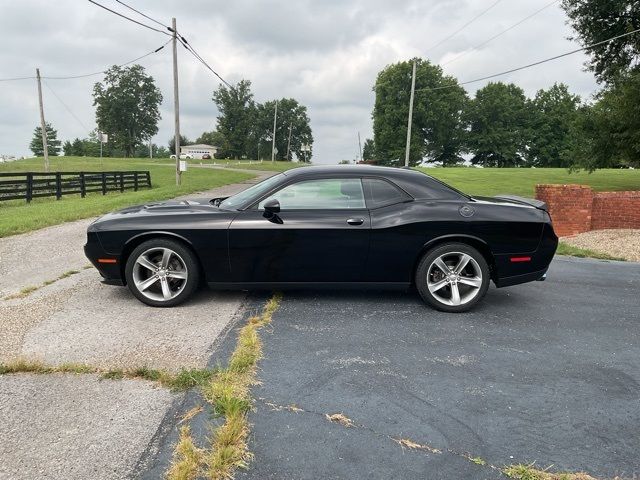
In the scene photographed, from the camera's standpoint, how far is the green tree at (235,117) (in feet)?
324

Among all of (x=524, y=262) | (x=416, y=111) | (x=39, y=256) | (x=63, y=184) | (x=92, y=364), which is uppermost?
(x=416, y=111)

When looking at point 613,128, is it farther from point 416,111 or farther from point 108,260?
point 416,111

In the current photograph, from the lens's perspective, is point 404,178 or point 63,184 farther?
point 63,184

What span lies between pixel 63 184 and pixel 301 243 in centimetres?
1583

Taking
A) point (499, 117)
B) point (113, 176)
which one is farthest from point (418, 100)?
point (113, 176)

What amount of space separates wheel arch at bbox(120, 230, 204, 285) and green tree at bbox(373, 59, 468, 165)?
60578 mm

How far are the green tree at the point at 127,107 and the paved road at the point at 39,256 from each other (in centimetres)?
8317

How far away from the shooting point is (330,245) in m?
4.17

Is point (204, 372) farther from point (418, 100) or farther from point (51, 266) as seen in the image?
point (418, 100)

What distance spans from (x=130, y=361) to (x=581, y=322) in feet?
12.8

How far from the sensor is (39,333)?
357cm

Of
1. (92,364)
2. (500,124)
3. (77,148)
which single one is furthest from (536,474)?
(77,148)

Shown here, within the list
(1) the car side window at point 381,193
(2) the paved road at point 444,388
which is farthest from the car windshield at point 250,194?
(2) the paved road at point 444,388

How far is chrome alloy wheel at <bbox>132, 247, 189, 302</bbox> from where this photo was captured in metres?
4.21
